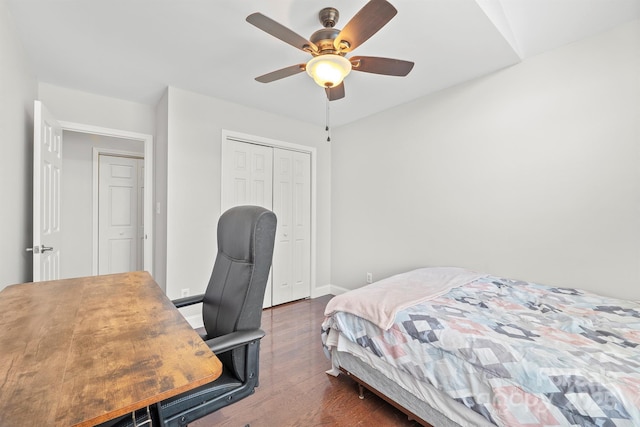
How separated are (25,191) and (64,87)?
1217 millimetres

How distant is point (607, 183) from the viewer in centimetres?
192

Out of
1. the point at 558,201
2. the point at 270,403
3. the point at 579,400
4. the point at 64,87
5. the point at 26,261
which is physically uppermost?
the point at 64,87

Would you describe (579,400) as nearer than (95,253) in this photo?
Yes

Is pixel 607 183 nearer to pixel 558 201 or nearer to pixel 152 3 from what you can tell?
pixel 558 201

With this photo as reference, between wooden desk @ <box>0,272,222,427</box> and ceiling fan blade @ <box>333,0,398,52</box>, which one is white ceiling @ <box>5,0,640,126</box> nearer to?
ceiling fan blade @ <box>333,0,398,52</box>

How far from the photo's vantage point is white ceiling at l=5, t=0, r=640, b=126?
1.68 meters

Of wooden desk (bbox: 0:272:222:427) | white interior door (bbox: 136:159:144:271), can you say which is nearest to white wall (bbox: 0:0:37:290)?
wooden desk (bbox: 0:272:222:427)

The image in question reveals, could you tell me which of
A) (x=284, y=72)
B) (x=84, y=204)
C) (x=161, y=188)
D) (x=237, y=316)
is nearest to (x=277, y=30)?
(x=284, y=72)

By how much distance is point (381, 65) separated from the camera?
5.79 ft

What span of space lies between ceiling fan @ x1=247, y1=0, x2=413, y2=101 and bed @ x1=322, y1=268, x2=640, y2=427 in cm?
147

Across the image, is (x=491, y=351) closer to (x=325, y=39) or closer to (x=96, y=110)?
(x=325, y=39)

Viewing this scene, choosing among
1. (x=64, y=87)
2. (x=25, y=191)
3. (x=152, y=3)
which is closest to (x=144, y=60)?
(x=152, y=3)

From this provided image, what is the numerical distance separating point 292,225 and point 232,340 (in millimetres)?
2664

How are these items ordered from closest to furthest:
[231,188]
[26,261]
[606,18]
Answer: [606,18], [26,261], [231,188]
